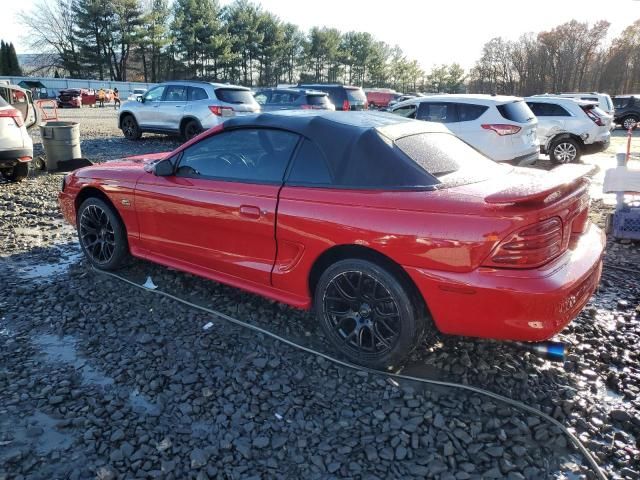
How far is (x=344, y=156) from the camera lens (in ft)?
10.1

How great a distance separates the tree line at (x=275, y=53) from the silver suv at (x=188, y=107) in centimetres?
4351

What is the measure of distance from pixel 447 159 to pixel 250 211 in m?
1.38

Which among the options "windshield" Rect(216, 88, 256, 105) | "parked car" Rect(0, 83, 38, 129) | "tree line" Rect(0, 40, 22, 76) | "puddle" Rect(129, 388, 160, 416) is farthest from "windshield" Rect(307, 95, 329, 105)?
"tree line" Rect(0, 40, 22, 76)

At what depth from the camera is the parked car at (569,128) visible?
11508 millimetres

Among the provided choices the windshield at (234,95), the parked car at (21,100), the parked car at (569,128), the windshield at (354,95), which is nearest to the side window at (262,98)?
the windshield at (234,95)

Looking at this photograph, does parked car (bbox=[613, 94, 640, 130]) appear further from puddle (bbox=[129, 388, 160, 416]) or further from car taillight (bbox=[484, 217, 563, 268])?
puddle (bbox=[129, 388, 160, 416])

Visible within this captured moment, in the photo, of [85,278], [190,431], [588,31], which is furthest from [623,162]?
[588,31]

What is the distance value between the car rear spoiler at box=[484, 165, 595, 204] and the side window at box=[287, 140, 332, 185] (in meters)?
1.04

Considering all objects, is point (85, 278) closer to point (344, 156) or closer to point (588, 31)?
point (344, 156)

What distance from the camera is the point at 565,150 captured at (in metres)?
11.8

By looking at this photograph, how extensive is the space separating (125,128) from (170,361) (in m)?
13.4

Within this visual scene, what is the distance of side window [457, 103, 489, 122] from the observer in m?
8.94

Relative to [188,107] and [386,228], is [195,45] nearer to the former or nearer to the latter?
[188,107]

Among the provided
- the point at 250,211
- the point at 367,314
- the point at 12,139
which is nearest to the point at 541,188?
the point at 367,314
